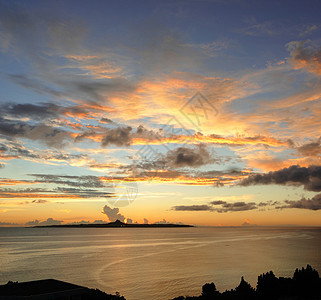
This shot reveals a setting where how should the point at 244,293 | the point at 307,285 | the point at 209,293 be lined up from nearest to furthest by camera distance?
the point at 244,293 → the point at 209,293 → the point at 307,285

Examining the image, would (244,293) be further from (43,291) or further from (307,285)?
(43,291)

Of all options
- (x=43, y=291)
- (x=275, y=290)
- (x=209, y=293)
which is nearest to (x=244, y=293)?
(x=209, y=293)

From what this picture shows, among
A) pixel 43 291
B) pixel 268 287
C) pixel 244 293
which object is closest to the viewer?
pixel 43 291

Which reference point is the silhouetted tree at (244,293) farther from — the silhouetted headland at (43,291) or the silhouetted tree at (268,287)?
the silhouetted headland at (43,291)

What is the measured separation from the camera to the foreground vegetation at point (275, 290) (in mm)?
35781

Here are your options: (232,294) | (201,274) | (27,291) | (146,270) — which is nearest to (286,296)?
(232,294)

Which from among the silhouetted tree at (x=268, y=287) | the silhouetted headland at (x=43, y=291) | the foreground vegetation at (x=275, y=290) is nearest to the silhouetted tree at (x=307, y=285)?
the foreground vegetation at (x=275, y=290)

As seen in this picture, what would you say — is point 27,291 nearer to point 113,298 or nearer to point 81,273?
point 113,298

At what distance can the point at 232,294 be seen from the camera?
36.6m

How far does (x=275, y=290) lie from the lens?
37.5 meters

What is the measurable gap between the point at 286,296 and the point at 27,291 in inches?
1174

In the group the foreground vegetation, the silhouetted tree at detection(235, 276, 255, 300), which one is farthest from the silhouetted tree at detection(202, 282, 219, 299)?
the silhouetted tree at detection(235, 276, 255, 300)

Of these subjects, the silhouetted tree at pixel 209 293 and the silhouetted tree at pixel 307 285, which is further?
the silhouetted tree at pixel 307 285

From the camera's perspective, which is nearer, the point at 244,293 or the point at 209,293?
the point at 244,293
